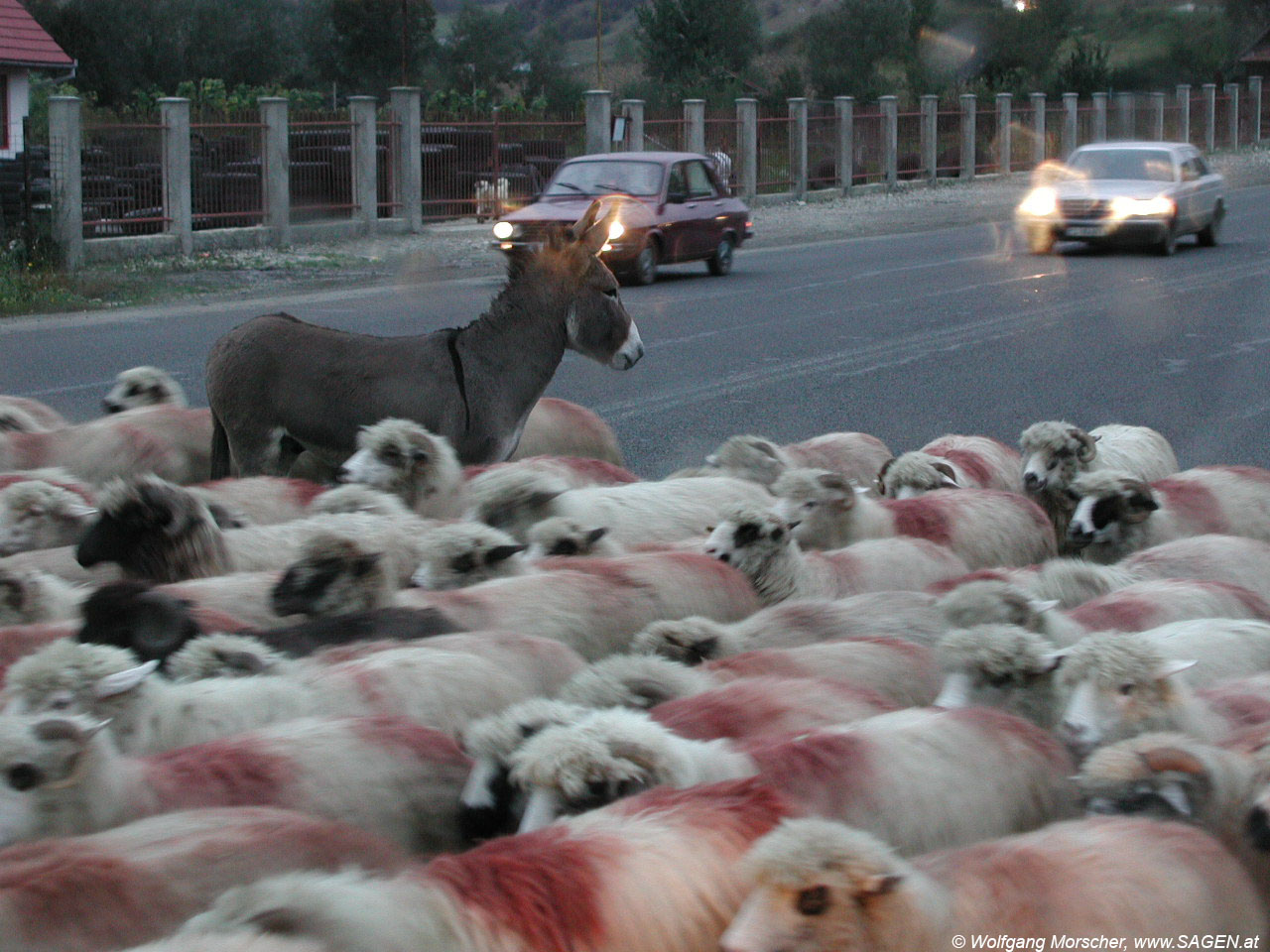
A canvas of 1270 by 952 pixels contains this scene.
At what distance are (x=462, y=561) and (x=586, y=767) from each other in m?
2.13

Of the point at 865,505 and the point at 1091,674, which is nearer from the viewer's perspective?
the point at 1091,674

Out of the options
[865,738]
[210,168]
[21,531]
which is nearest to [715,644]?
[865,738]

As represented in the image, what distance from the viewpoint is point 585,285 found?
25.5 ft

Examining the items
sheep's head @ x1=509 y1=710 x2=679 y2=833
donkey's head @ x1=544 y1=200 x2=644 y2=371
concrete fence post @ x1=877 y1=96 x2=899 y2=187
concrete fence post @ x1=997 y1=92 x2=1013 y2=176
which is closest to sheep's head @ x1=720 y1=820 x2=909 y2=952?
sheep's head @ x1=509 y1=710 x2=679 y2=833

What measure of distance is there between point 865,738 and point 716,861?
717 mm

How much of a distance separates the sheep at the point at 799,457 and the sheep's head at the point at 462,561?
2117 millimetres

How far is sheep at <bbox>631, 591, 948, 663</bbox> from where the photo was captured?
15.3 feet

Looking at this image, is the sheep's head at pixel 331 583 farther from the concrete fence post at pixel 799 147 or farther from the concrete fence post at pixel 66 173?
the concrete fence post at pixel 799 147

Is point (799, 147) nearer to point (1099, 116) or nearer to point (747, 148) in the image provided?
point (747, 148)

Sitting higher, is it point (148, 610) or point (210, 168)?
point (210, 168)

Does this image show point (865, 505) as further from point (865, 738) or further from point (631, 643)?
point (865, 738)

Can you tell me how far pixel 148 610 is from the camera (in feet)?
Answer: 13.9

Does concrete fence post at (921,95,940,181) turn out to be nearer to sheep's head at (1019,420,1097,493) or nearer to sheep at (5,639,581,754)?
sheep's head at (1019,420,1097,493)

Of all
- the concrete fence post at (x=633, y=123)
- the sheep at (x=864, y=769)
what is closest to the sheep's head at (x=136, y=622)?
the sheep at (x=864, y=769)
